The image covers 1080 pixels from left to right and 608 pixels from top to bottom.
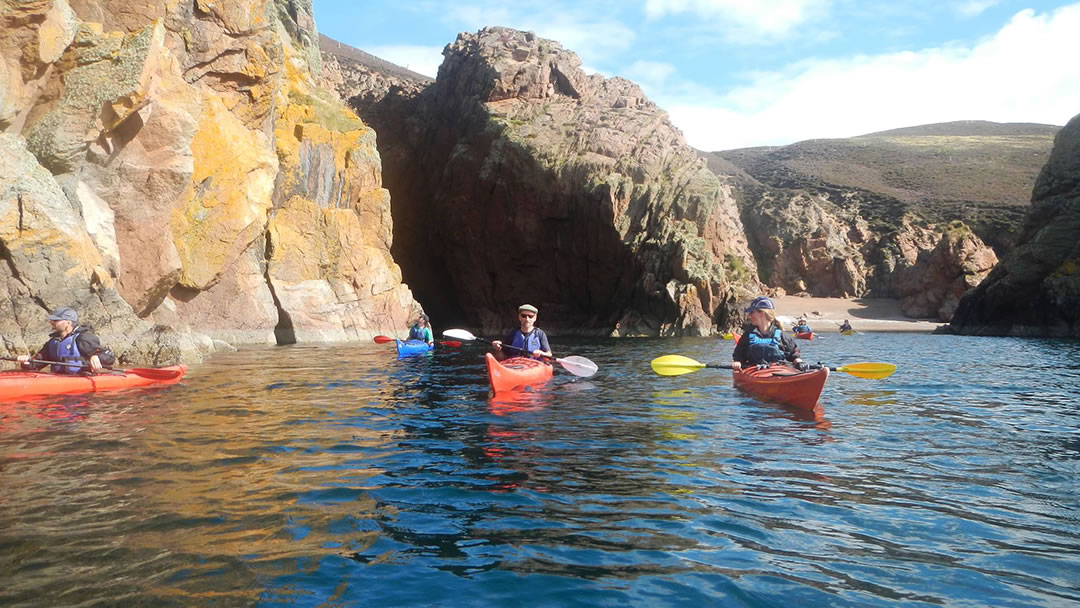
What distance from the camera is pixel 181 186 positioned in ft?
64.6

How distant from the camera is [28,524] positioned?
433 cm

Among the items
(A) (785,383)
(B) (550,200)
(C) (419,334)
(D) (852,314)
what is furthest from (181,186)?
(D) (852,314)

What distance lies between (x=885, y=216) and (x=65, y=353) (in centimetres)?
8039

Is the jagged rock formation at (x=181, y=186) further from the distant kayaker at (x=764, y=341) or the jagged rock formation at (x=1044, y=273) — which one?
the jagged rock formation at (x=1044, y=273)

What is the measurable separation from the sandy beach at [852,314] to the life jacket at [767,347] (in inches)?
1553

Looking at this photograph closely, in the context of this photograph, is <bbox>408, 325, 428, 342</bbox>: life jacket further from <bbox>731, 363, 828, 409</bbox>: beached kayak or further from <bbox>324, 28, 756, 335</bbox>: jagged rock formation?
<bbox>324, 28, 756, 335</bbox>: jagged rock formation

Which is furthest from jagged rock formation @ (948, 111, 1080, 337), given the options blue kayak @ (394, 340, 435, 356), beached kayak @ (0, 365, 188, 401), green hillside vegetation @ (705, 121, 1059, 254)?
beached kayak @ (0, 365, 188, 401)

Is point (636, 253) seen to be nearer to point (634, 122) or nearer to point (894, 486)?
point (634, 122)

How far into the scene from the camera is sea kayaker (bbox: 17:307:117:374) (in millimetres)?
10961

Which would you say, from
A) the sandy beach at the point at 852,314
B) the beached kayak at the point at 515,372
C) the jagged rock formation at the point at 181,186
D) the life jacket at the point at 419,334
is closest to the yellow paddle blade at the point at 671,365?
the beached kayak at the point at 515,372

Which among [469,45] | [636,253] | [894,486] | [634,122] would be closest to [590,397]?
[894,486]

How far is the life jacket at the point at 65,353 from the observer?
433 inches

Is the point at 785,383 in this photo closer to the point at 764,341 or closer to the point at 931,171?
the point at 764,341

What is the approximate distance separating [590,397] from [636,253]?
107 feet
